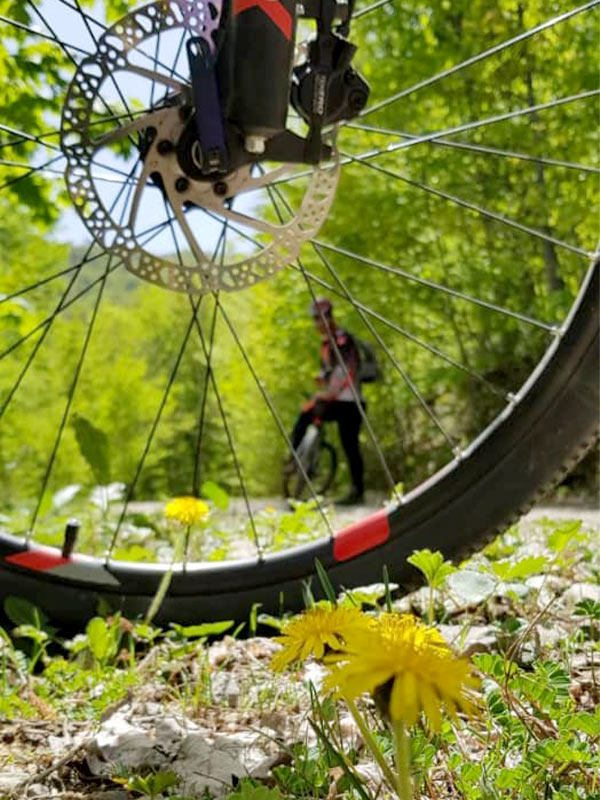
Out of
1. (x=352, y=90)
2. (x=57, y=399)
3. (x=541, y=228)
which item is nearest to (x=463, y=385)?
(x=541, y=228)

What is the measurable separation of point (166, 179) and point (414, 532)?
743mm

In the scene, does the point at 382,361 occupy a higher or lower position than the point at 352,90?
lower

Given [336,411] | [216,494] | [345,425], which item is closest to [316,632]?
[216,494]

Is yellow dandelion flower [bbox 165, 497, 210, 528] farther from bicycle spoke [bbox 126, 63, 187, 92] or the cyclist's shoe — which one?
the cyclist's shoe

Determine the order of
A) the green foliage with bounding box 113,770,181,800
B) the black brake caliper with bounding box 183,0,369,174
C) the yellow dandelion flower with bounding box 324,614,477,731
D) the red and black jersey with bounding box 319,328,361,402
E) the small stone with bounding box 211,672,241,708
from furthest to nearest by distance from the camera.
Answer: the red and black jersey with bounding box 319,328,361,402, the black brake caliper with bounding box 183,0,369,174, the small stone with bounding box 211,672,241,708, the green foliage with bounding box 113,770,181,800, the yellow dandelion flower with bounding box 324,614,477,731

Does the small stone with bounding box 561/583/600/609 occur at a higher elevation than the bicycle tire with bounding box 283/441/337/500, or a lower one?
higher

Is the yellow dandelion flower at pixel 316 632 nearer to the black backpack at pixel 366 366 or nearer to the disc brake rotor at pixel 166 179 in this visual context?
the disc brake rotor at pixel 166 179

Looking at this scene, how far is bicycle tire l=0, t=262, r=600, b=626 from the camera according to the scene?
169 cm

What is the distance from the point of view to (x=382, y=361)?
39.3 feet

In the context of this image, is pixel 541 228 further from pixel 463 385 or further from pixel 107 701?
pixel 107 701

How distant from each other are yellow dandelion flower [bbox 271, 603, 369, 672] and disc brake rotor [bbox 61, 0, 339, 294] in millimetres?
893

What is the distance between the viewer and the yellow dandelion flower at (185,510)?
5.13 ft

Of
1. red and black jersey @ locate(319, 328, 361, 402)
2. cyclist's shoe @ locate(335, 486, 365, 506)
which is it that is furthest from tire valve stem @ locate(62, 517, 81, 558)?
cyclist's shoe @ locate(335, 486, 365, 506)

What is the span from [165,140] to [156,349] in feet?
72.5
